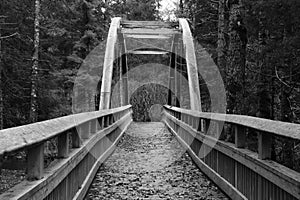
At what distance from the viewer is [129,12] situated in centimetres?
3444

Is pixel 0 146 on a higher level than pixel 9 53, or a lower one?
lower

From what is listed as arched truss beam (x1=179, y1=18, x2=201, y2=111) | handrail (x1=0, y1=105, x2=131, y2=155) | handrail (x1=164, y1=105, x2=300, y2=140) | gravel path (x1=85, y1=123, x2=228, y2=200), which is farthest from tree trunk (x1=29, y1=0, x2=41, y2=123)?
handrail (x1=0, y1=105, x2=131, y2=155)

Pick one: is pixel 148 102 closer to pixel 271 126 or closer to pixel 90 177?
pixel 90 177

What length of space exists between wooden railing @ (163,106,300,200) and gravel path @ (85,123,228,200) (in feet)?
0.84

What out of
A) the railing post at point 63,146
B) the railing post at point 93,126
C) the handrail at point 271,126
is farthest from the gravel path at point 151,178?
the railing post at point 63,146

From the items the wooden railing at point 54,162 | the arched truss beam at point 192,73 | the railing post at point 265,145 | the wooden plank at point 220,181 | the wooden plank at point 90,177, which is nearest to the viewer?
the wooden railing at point 54,162

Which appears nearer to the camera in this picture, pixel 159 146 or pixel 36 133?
pixel 36 133

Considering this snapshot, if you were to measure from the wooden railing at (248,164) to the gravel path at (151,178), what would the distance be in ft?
0.84

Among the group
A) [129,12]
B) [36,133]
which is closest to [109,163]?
[36,133]

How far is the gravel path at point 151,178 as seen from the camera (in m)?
4.67

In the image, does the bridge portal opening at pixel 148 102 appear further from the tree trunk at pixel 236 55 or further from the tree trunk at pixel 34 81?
the tree trunk at pixel 236 55

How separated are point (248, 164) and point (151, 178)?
231cm

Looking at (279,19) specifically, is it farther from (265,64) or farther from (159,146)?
(159,146)

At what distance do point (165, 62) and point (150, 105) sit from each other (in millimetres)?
6512
